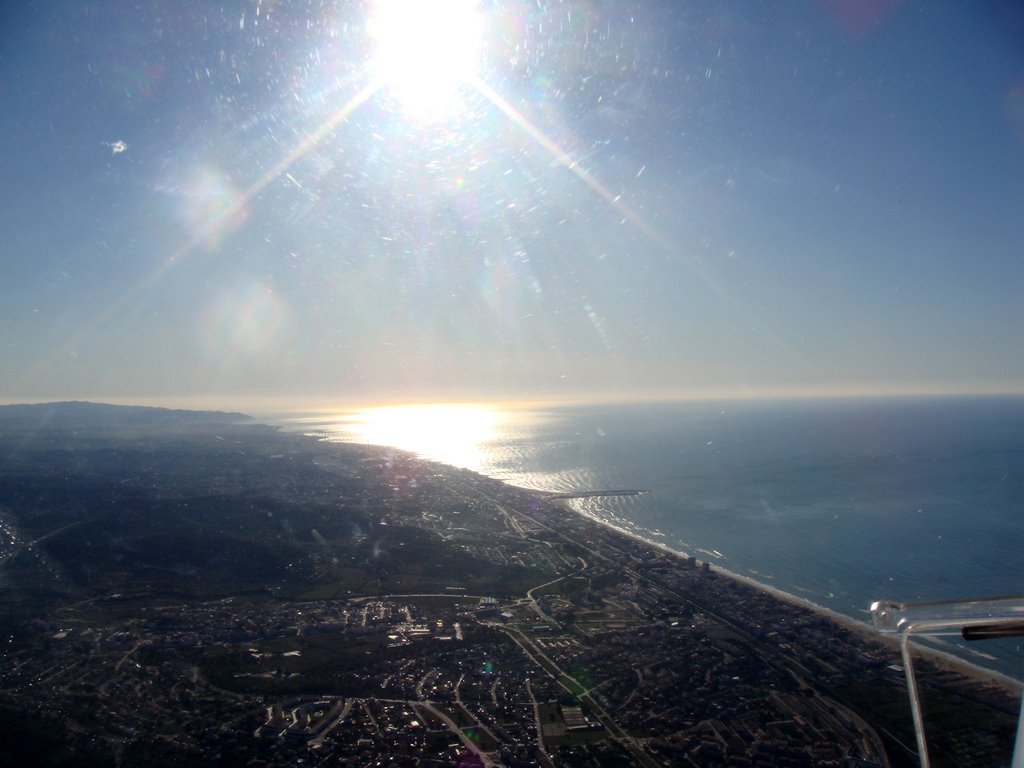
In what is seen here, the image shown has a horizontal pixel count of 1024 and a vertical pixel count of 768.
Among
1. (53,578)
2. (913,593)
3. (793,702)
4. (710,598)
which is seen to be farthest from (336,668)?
(913,593)

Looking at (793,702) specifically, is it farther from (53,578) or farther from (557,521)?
(53,578)

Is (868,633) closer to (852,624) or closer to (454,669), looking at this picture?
(852,624)

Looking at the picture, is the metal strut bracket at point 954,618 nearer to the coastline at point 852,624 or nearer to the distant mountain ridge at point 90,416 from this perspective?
the coastline at point 852,624

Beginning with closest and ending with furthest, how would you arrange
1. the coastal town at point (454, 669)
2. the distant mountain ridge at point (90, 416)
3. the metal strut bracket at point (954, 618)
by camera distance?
the metal strut bracket at point (954, 618)
the coastal town at point (454, 669)
the distant mountain ridge at point (90, 416)

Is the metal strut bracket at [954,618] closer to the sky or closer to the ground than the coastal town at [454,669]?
closer to the sky

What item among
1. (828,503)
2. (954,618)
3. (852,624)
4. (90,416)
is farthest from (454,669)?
(90,416)

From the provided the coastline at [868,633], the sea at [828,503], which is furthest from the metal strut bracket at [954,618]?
the coastline at [868,633]
